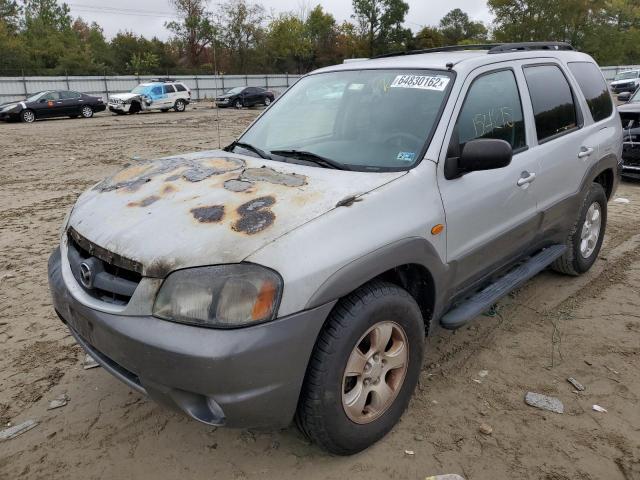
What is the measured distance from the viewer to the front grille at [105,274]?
2.23 m

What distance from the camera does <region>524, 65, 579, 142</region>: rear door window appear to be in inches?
142

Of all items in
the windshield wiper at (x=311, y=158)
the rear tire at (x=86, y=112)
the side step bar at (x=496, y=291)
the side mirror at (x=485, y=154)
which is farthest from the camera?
the rear tire at (x=86, y=112)

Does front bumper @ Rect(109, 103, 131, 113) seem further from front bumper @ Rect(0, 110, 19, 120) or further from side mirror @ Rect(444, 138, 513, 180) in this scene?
side mirror @ Rect(444, 138, 513, 180)

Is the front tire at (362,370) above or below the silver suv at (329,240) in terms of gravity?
below

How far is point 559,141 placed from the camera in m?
3.78

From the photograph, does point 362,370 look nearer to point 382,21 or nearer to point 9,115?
point 9,115

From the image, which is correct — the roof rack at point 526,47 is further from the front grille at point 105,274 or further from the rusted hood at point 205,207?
the front grille at point 105,274

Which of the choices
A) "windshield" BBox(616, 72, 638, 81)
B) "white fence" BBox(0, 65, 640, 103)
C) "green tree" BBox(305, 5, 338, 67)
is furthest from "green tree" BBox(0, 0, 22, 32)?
"windshield" BBox(616, 72, 638, 81)

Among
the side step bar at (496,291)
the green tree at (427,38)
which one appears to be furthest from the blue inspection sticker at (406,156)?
the green tree at (427,38)

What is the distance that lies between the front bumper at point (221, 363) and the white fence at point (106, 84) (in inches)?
917

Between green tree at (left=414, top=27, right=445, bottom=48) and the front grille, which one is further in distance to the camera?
green tree at (left=414, top=27, right=445, bottom=48)

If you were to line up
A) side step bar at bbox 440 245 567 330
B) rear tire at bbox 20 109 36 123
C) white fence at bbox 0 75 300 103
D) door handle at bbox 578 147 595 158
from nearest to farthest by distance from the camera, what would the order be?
side step bar at bbox 440 245 567 330 < door handle at bbox 578 147 595 158 < rear tire at bbox 20 109 36 123 < white fence at bbox 0 75 300 103

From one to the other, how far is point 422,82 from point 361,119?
1.37ft

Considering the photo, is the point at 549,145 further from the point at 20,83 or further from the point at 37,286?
the point at 20,83
